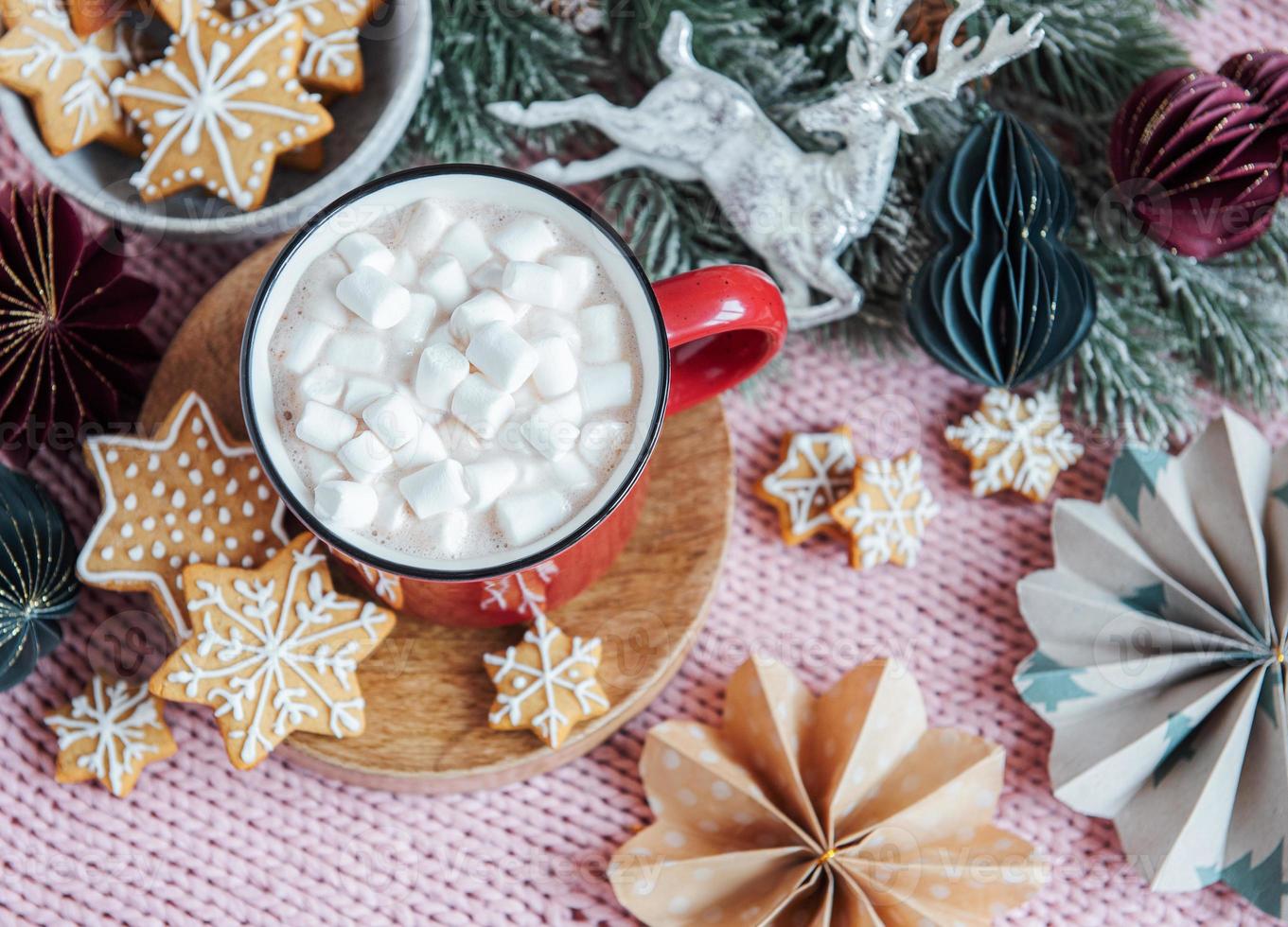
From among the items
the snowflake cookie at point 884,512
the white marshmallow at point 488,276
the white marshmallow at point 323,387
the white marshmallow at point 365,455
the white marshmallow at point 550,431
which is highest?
the white marshmallow at point 488,276

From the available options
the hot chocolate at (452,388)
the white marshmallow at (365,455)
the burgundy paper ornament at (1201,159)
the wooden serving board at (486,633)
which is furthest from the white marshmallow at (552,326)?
the burgundy paper ornament at (1201,159)

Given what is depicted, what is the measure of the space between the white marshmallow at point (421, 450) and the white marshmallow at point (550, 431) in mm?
48

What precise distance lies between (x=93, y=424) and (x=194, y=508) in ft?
0.41

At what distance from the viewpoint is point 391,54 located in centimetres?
86

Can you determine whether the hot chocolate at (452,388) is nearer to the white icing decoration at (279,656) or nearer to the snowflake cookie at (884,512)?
the white icing decoration at (279,656)

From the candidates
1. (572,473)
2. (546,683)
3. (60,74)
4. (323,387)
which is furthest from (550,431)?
(60,74)

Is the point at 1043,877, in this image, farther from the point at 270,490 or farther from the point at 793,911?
the point at 270,490

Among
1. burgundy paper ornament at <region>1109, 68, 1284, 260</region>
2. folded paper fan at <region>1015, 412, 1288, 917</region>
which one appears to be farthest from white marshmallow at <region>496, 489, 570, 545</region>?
burgundy paper ornament at <region>1109, 68, 1284, 260</region>

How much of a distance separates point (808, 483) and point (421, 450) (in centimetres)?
37

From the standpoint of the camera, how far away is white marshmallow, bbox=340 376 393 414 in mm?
629

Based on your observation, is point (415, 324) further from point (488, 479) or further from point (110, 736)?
point (110, 736)

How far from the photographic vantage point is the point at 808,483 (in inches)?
35.0

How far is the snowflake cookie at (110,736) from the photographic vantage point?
812 millimetres

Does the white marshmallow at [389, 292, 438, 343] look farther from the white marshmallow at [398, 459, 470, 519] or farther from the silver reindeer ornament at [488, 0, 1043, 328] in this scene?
the silver reindeer ornament at [488, 0, 1043, 328]
